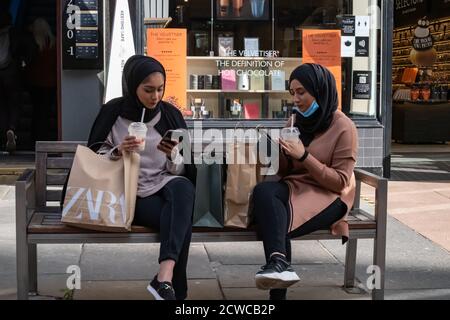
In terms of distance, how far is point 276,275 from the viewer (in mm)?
3965

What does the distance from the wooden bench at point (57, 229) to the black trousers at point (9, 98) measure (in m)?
5.45

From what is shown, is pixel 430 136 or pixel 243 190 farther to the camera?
pixel 430 136

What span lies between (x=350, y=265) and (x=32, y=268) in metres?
2.04

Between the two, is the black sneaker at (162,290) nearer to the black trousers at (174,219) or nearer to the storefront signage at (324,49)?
the black trousers at (174,219)

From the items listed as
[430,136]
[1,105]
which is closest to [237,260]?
[1,105]

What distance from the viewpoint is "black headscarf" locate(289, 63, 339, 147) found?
434cm

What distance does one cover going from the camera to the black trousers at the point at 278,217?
412 centimetres

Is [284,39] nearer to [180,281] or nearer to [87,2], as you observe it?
[87,2]

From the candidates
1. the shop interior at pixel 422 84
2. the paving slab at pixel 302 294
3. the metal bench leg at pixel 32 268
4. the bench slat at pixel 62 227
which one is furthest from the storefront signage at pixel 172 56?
the shop interior at pixel 422 84

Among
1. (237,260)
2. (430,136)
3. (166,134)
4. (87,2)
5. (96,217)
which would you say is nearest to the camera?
(96,217)

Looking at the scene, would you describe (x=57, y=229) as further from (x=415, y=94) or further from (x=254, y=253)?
(x=415, y=94)

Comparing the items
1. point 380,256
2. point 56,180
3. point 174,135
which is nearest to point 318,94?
point 174,135

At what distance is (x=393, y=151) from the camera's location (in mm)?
12398

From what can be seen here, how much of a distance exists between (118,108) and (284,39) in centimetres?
484
